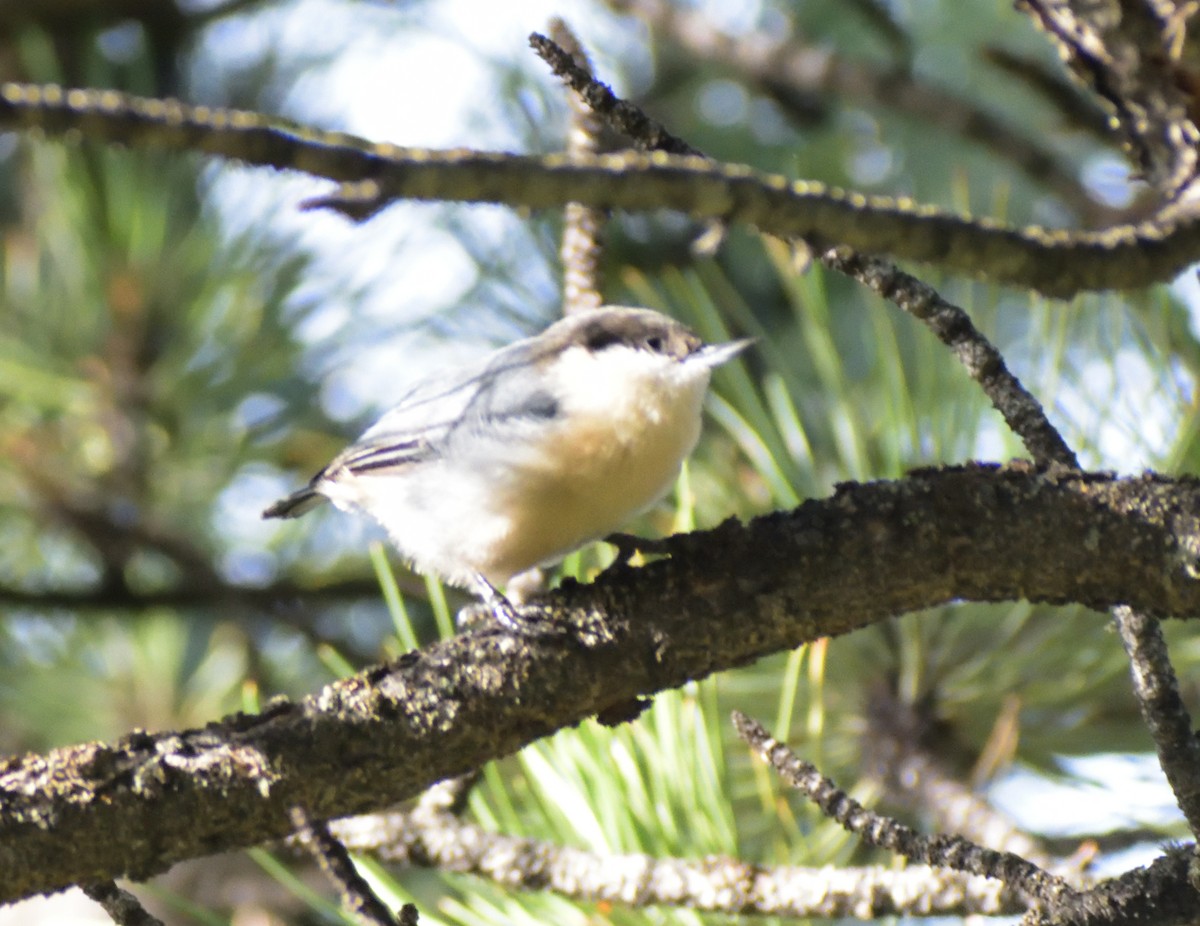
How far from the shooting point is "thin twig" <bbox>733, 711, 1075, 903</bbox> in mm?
838

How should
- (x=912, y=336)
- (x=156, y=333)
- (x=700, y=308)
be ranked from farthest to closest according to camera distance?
(x=156, y=333) → (x=912, y=336) → (x=700, y=308)

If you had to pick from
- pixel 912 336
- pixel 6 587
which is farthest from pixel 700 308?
pixel 6 587

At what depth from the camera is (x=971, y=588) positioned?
0.90 m

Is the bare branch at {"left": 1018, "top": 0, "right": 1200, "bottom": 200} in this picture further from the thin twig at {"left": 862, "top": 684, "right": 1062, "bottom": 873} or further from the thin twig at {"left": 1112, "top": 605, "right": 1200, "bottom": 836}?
the thin twig at {"left": 862, "top": 684, "right": 1062, "bottom": 873}

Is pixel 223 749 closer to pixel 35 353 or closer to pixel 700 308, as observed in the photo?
pixel 700 308

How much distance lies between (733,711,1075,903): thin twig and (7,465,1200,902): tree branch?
0.33 feet

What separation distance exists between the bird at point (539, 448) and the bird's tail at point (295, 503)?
177mm

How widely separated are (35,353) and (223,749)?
145 cm

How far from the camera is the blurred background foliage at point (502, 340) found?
59.3 inches

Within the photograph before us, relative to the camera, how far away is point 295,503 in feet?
5.87

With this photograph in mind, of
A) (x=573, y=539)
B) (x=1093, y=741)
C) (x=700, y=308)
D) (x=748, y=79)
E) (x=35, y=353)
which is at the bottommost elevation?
(x=1093, y=741)

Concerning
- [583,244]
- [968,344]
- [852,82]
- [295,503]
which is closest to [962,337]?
[968,344]

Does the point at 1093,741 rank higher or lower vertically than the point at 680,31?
lower

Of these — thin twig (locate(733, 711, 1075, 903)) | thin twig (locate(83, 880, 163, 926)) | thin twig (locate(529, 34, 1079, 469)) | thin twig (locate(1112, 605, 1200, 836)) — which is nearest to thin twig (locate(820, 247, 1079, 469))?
thin twig (locate(529, 34, 1079, 469))
